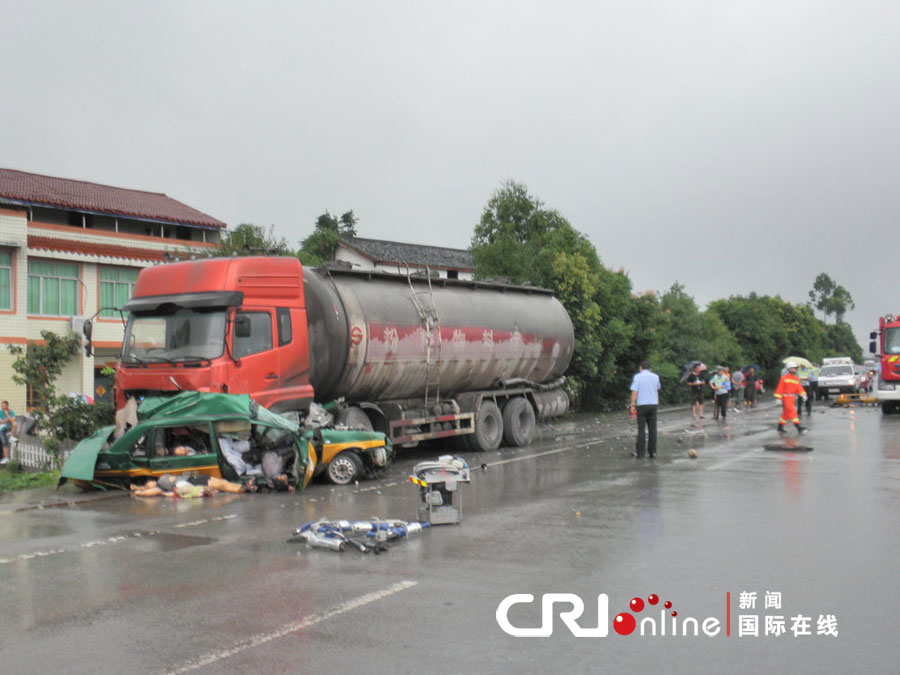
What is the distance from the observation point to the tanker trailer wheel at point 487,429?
18.6 metres

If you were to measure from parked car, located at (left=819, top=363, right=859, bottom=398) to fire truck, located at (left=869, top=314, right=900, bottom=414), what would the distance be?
1110 centimetres

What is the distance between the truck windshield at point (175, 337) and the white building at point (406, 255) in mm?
32704

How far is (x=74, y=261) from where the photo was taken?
29953 millimetres

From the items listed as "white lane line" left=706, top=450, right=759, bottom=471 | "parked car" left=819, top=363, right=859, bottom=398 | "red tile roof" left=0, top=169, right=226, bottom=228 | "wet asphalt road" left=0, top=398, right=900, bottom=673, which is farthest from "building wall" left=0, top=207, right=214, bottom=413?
"parked car" left=819, top=363, right=859, bottom=398

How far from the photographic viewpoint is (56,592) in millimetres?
6801

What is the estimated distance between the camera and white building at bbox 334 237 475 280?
47.2 m

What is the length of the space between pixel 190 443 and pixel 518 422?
364 inches

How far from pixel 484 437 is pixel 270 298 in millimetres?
6806

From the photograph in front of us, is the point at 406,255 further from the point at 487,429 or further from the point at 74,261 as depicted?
the point at 487,429

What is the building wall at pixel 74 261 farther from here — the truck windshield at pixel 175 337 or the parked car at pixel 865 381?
the parked car at pixel 865 381

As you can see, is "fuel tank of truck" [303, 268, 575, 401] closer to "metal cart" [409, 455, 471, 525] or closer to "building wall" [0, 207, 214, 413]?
"metal cart" [409, 455, 471, 525]

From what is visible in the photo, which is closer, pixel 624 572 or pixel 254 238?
pixel 624 572

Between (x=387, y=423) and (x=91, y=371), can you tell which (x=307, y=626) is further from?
(x=91, y=371)

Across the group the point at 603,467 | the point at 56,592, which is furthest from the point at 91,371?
the point at 56,592
